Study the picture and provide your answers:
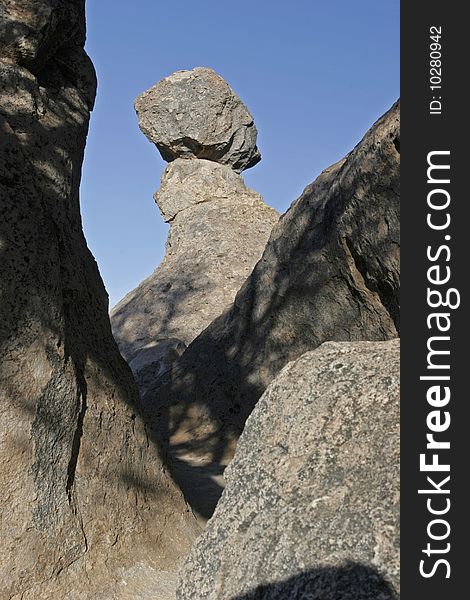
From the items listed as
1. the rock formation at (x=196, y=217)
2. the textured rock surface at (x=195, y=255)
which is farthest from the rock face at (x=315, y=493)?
the rock formation at (x=196, y=217)

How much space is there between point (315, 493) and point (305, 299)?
198 inches

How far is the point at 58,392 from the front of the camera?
3.78m

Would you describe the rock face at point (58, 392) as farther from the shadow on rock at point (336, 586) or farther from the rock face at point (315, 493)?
the shadow on rock at point (336, 586)

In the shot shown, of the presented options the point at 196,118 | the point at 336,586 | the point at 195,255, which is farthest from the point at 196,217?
the point at 336,586

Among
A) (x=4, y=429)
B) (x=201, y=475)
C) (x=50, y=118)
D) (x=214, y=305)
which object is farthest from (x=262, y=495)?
(x=214, y=305)

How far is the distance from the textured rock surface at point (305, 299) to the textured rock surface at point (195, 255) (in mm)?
3900

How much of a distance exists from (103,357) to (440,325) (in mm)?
2604

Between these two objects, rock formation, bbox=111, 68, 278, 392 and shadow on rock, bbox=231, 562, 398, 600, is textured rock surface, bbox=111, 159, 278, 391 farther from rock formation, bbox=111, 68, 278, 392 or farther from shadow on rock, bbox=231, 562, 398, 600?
shadow on rock, bbox=231, 562, 398, 600

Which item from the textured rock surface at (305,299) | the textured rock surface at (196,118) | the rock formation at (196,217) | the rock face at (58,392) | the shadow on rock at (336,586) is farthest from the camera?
the textured rock surface at (196,118)

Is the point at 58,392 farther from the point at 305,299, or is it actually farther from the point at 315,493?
the point at 305,299

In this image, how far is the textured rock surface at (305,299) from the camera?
5828 millimetres

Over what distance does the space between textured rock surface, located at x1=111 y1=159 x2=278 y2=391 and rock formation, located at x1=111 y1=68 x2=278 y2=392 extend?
19 mm

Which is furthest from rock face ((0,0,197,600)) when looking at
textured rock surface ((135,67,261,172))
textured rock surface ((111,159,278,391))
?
textured rock surface ((135,67,261,172))

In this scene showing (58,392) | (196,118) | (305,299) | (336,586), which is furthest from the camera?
(196,118)
